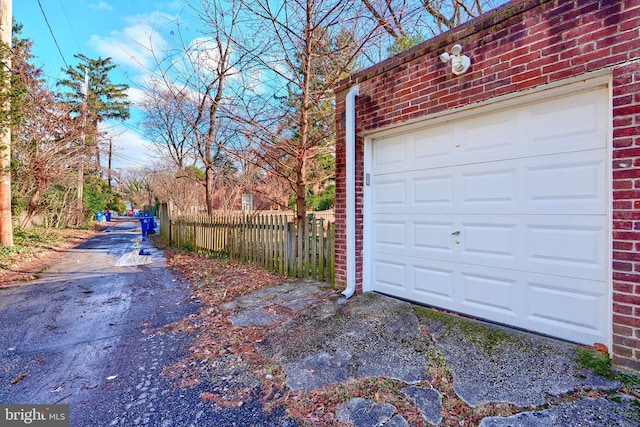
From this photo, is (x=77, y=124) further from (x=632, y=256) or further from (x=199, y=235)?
(x=632, y=256)

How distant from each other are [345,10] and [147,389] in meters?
5.61

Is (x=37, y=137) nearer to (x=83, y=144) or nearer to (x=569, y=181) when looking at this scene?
(x=83, y=144)

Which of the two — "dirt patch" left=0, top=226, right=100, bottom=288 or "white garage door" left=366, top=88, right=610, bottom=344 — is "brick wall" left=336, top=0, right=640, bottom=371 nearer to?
"white garage door" left=366, top=88, right=610, bottom=344

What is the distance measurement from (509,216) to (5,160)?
11.7m

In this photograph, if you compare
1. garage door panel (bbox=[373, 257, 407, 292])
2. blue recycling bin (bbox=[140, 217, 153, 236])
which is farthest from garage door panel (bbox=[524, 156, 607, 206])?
blue recycling bin (bbox=[140, 217, 153, 236])

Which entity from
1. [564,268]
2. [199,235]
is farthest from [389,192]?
[199,235]

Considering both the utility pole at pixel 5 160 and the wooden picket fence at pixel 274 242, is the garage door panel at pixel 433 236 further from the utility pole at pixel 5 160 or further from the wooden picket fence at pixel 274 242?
the utility pole at pixel 5 160

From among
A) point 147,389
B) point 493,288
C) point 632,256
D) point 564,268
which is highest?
point 632,256

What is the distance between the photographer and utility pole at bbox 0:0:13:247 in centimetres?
826

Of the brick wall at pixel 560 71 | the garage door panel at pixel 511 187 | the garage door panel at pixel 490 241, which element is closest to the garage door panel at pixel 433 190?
the garage door panel at pixel 511 187

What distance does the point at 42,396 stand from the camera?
2.35 metres

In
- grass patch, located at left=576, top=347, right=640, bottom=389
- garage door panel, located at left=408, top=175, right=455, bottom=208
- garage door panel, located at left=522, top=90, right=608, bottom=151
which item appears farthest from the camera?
garage door panel, located at left=408, top=175, right=455, bottom=208

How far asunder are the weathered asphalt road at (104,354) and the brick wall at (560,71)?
2535 millimetres

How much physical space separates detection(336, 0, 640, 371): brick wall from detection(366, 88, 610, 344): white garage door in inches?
7.1
